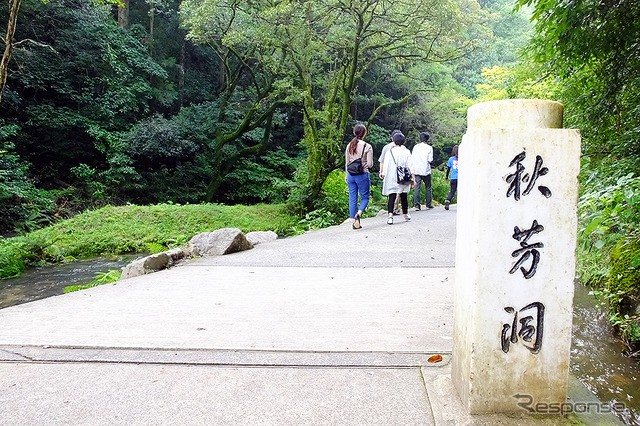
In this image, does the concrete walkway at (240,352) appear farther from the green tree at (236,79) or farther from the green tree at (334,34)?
the green tree at (236,79)

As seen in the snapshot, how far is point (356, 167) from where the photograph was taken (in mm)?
7414

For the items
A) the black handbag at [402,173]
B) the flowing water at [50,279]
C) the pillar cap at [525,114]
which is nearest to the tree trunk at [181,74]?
the flowing water at [50,279]

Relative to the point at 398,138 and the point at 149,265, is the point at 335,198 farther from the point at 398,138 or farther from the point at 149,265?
the point at 149,265

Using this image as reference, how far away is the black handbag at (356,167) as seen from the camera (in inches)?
289

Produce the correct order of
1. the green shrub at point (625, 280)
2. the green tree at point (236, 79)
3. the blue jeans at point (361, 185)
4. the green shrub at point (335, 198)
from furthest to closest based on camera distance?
the green tree at point (236, 79)
the green shrub at point (335, 198)
the blue jeans at point (361, 185)
the green shrub at point (625, 280)

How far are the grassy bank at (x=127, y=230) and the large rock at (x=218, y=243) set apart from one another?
249cm

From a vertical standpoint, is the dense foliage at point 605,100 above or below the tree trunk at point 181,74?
below

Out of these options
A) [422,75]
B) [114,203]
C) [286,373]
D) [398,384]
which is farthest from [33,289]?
[422,75]

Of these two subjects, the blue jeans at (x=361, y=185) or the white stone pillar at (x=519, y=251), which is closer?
the white stone pillar at (x=519, y=251)

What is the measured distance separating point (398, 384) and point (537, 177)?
50.9 inches

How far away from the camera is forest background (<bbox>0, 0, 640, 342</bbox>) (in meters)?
4.96

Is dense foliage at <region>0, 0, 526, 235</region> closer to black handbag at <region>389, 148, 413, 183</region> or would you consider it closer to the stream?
black handbag at <region>389, 148, 413, 183</region>

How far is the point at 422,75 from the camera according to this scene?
67.7ft

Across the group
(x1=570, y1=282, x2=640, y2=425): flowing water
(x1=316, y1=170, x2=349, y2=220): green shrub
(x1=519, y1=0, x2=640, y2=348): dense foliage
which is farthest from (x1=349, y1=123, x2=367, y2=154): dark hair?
(x1=316, y1=170, x2=349, y2=220): green shrub
